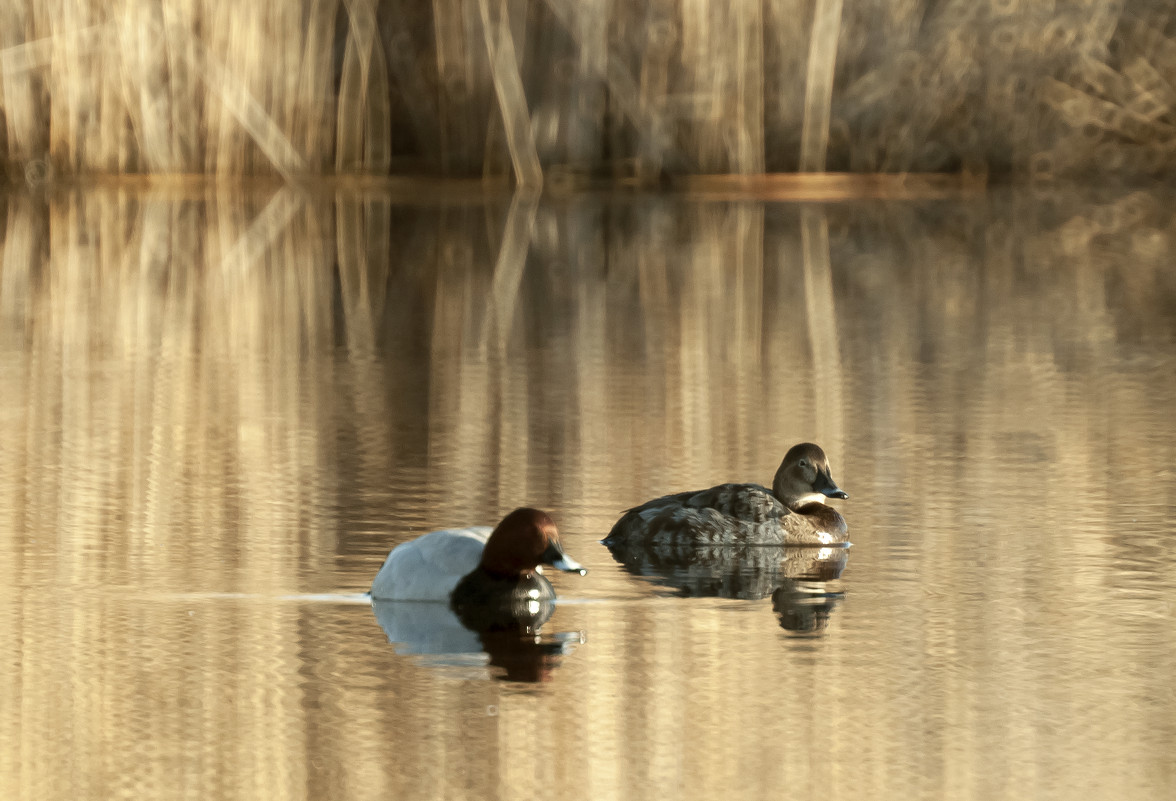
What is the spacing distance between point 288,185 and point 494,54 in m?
2.92

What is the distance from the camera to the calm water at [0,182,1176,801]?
4973 millimetres

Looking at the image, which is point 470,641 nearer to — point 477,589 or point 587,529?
point 477,589

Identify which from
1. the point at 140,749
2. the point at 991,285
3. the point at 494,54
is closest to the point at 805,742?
the point at 140,749

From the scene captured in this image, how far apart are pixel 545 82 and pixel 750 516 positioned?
1508 cm

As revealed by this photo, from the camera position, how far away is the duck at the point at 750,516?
728 cm

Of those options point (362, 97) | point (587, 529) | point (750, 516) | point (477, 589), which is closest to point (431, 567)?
point (477, 589)

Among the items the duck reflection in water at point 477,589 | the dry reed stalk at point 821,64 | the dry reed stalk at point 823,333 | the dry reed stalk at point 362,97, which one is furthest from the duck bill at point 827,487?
the dry reed stalk at point 362,97

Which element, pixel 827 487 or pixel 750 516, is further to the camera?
pixel 827 487

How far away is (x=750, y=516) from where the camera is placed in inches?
294

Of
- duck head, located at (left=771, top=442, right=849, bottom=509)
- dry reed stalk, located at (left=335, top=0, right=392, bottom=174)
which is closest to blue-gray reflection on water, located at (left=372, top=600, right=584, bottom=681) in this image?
duck head, located at (left=771, top=442, right=849, bottom=509)

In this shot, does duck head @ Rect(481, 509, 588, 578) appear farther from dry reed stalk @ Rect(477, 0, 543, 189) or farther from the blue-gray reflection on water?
dry reed stalk @ Rect(477, 0, 543, 189)

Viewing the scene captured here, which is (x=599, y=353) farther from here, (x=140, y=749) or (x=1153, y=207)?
(x=1153, y=207)

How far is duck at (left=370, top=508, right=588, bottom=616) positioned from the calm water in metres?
0.14

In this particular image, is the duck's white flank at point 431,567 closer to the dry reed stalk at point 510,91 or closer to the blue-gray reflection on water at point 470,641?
Answer: the blue-gray reflection on water at point 470,641
